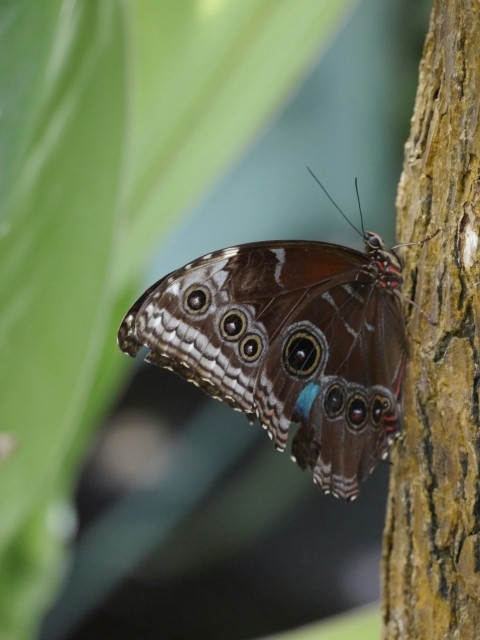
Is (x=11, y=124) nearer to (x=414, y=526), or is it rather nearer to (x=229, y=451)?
(x=414, y=526)

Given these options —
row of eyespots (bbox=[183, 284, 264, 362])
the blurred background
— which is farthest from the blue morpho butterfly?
the blurred background

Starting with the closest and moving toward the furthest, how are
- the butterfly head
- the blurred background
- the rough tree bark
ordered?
1. the rough tree bark
2. the butterfly head
3. the blurred background

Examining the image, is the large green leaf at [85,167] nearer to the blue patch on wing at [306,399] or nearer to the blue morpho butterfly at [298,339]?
the blue morpho butterfly at [298,339]

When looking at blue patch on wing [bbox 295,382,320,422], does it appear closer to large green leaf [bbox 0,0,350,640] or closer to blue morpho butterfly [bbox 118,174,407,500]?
blue morpho butterfly [bbox 118,174,407,500]

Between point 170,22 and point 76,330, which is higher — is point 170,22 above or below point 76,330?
above

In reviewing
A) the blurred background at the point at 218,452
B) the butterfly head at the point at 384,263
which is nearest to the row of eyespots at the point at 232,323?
the butterfly head at the point at 384,263

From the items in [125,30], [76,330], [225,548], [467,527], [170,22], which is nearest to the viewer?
[467,527]

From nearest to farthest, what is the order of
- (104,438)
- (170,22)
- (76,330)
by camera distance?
1. (76,330)
2. (170,22)
3. (104,438)

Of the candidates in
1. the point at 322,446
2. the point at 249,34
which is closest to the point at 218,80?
the point at 249,34
